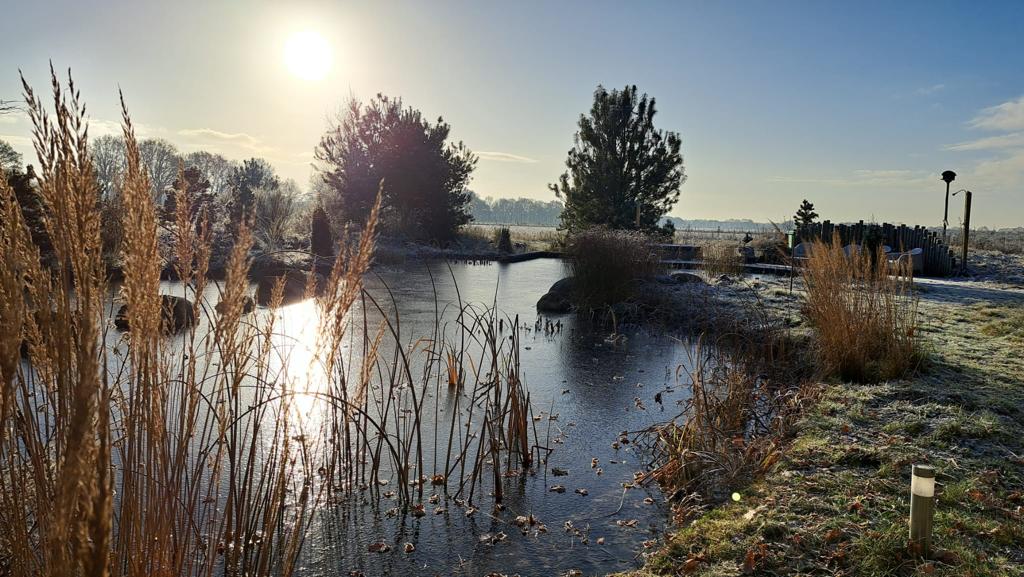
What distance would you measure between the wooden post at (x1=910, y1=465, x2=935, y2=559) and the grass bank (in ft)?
0.16

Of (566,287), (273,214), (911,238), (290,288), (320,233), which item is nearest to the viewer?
(566,287)

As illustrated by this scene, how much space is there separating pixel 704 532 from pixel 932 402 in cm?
222

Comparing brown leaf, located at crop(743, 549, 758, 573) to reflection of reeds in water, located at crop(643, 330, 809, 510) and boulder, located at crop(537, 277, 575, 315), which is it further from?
boulder, located at crop(537, 277, 575, 315)

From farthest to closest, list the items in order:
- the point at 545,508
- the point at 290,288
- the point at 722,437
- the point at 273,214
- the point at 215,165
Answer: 1. the point at 215,165
2. the point at 273,214
3. the point at 290,288
4. the point at 722,437
5. the point at 545,508

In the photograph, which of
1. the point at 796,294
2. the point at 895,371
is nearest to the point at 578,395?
the point at 895,371

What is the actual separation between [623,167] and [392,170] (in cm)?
795

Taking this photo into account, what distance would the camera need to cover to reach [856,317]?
504cm

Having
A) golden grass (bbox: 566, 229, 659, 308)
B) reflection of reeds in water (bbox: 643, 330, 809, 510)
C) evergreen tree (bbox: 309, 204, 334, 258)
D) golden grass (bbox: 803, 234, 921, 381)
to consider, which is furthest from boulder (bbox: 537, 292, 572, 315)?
evergreen tree (bbox: 309, 204, 334, 258)

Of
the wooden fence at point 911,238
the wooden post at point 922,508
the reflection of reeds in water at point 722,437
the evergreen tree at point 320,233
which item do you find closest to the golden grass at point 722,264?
the wooden fence at point 911,238

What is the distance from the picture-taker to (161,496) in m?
1.61

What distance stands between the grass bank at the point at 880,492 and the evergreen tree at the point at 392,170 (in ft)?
63.4

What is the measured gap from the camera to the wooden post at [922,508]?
2248 millimetres

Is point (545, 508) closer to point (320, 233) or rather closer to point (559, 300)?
point (559, 300)

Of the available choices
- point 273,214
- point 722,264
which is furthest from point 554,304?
point 273,214
